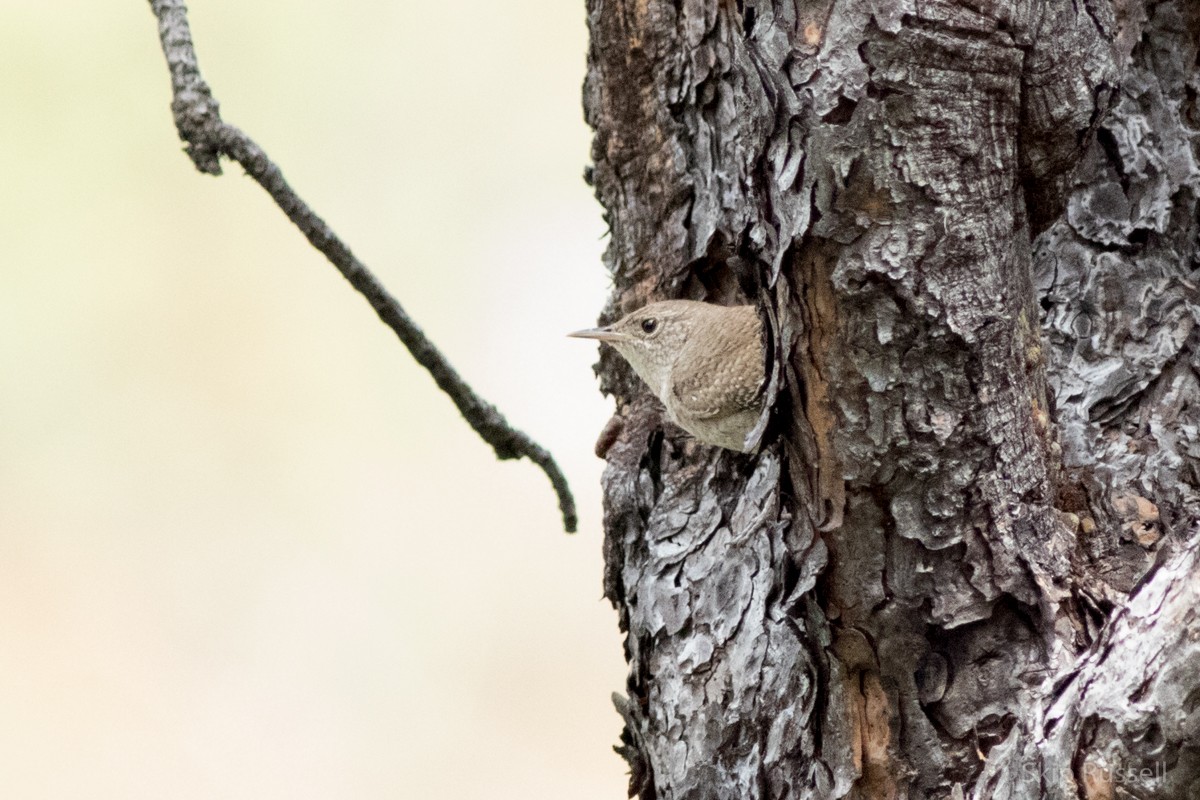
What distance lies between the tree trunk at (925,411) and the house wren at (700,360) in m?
0.16

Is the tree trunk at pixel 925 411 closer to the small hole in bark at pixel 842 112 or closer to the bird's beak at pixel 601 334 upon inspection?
the small hole in bark at pixel 842 112

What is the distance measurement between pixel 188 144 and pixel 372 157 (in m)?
3.44

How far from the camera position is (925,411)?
6.43ft

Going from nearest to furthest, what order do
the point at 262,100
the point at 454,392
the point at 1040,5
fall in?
1. the point at 1040,5
2. the point at 454,392
3. the point at 262,100

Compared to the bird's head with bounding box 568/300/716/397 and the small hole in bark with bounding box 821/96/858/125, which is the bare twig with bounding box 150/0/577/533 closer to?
the bird's head with bounding box 568/300/716/397

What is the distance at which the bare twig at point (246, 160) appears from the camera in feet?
7.36

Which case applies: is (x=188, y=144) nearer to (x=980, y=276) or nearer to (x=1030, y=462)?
(x=980, y=276)

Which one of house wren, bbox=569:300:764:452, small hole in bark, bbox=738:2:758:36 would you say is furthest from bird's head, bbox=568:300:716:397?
small hole in bark, bbox=738:2:758:36

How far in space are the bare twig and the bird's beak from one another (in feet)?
2.09

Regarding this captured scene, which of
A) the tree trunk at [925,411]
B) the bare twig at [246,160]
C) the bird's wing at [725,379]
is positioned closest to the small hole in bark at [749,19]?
the tree trunk at [925,411]

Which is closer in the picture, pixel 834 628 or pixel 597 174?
pixel 834 628

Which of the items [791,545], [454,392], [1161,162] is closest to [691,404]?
[454,392]

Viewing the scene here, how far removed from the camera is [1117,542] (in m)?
2.38

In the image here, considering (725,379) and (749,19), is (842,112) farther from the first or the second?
(725,379)
